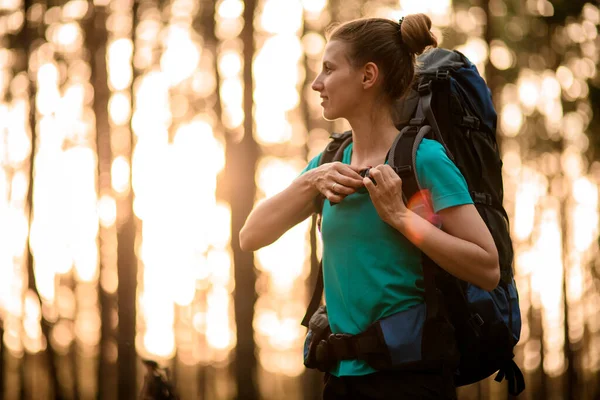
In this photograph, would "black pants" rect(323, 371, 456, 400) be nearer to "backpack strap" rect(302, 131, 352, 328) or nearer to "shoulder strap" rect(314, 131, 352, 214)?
"backpack strap" rect(302, 131, 352, 328)

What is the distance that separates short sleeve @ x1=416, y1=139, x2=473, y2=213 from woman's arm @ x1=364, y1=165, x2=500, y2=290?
2 cm

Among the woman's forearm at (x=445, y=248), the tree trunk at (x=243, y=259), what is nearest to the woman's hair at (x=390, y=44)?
the woman's forearm at (x=445, y=248)

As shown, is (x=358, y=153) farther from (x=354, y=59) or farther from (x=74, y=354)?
(x=74, y=354)

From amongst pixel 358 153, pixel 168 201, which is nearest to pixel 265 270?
pixel 168 201

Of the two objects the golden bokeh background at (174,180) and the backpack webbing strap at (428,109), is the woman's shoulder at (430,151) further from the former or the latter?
the golden bokeh background at (174,180)

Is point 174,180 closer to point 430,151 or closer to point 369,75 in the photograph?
point 369,75

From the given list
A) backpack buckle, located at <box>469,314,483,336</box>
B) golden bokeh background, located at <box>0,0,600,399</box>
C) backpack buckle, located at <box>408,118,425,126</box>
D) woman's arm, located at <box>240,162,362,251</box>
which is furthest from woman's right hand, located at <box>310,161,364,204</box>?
golden bokeh background, located at <box>0,0,600,399</box>

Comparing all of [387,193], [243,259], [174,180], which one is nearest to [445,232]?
[387,193]

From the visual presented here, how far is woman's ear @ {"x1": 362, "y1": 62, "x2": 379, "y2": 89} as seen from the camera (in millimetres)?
2100

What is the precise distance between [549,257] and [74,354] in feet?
16.9

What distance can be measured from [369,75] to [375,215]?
1.38ft

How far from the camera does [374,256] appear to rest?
1.95m

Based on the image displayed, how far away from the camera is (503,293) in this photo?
2.12 m

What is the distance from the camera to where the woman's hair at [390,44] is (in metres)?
2.10
